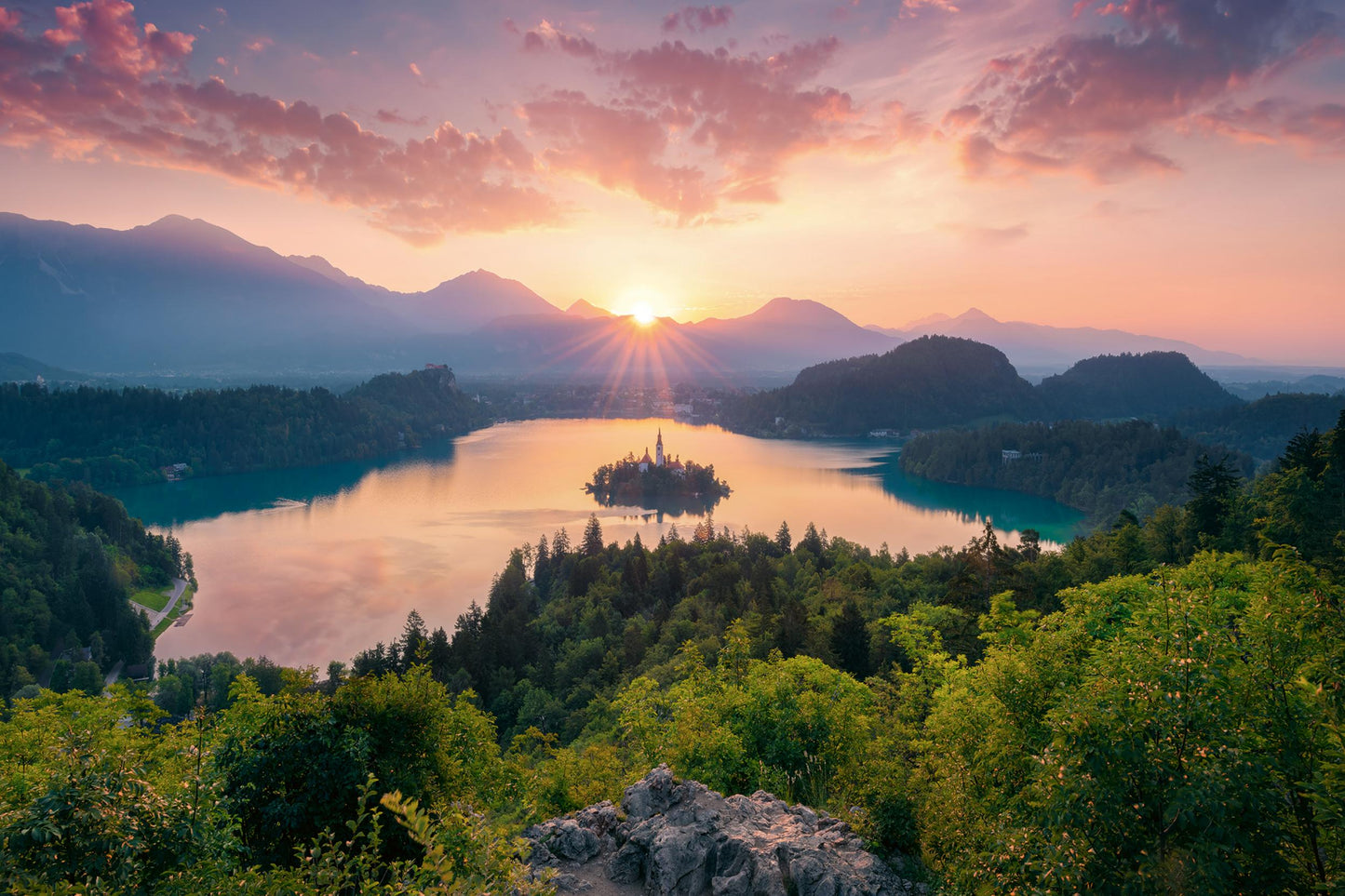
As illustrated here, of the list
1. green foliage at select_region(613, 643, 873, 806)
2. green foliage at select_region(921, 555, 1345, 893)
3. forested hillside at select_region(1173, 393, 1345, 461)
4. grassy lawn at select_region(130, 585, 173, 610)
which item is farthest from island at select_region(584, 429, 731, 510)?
forested hillside at select_region(1173, 393, 1345, 461)

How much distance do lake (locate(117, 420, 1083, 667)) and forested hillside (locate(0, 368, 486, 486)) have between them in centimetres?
603

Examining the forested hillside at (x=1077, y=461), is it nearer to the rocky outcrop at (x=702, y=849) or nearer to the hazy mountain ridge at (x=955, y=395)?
the hazy mountain ridge at (x=955, y=395)

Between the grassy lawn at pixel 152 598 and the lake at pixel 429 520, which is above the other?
Answer: the lake at pixel 429 520

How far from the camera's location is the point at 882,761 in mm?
12562

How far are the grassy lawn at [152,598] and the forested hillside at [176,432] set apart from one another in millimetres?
60583

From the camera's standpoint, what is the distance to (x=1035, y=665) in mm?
9422

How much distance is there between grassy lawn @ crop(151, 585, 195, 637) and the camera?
4288 cm

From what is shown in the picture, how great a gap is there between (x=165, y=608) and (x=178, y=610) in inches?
43.3

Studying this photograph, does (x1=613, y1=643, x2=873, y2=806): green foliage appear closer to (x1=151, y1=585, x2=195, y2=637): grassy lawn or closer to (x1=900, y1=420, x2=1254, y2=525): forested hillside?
(x1=151, y1=585, x2=195, y2=637): grassy lawn

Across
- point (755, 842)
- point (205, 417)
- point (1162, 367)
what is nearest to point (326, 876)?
point (755, 842)

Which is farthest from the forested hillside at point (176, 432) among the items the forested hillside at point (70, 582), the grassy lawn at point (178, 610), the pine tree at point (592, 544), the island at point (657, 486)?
the pine tree at point (592, 544)

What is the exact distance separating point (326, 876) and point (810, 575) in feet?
123

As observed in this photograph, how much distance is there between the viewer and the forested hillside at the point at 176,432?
316ft

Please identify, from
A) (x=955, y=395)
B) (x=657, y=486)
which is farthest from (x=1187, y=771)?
(x=955, y=395)
